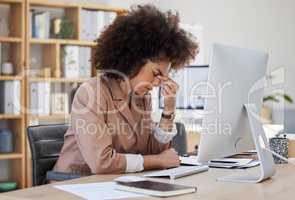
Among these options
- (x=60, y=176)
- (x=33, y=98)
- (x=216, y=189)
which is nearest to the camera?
(x=216, y=189)

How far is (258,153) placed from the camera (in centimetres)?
193

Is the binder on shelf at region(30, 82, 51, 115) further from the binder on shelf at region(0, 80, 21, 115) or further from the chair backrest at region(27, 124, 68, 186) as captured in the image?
the chair backrest at region(27, 124, 68, 186)

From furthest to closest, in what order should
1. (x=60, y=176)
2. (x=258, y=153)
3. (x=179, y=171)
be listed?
(x=60, y=176)
(x=179, y=171)
(x=258, y=153)

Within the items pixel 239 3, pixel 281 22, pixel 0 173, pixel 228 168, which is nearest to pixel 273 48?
pixel 281 22

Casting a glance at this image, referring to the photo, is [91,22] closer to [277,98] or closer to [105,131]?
[277,98]

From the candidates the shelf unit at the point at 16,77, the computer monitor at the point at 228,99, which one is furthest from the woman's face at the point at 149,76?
the shelf unit at the point at 16,77

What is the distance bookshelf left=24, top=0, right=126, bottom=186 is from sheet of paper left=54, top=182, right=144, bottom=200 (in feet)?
9.65

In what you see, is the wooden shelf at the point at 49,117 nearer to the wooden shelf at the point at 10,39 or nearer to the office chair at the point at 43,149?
the wooden shelf at the point at 10,39

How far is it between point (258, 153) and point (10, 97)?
123 inches

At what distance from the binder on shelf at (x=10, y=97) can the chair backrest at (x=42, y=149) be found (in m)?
2.19

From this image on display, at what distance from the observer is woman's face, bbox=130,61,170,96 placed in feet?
7.69

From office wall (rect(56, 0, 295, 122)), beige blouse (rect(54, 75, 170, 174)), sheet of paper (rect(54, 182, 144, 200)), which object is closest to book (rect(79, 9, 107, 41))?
office wall (rect(56, 0, 295, 122))

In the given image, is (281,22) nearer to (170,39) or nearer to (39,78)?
(39,78)

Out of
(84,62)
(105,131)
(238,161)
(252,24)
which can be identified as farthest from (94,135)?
(252,24)
